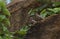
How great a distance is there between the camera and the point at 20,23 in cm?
679

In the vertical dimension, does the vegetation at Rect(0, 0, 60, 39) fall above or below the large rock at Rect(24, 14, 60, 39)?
above

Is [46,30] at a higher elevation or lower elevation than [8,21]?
lower

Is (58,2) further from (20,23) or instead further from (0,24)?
(0,24)

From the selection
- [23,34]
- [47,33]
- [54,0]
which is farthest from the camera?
[54,0]

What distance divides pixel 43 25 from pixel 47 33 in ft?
0.83

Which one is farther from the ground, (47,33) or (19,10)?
(19,10)

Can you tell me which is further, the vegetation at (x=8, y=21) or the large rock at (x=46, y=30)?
the vegetation at (x=8, y=21)

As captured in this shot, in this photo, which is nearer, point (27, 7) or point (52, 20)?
point (52, 20)

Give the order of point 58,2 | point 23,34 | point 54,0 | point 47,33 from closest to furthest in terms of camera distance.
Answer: point 47,33 < point 23,34 < point 58,2 < point 54,0

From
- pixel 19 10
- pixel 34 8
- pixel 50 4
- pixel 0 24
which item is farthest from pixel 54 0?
pixel 0 24

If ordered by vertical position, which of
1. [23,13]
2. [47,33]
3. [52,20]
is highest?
[23,13]

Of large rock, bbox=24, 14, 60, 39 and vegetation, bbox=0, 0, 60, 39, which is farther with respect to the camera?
vegetation, bbox=0, 0, 60, 39

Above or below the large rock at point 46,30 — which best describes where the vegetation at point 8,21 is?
above

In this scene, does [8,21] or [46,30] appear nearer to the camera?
[46,30]
